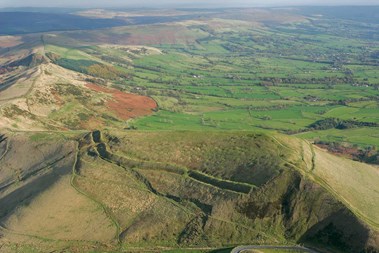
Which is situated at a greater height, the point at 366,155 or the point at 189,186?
the point at 189,186

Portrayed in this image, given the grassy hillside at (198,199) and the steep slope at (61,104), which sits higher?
the grassy hillside at (198,199)

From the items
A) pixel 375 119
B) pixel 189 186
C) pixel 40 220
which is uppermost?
pixel 189 186

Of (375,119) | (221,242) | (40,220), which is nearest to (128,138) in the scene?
(40,220)

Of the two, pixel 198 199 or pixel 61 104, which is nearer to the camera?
pixel 198 199

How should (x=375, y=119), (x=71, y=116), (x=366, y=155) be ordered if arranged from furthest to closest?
(x=375, y=119)
(x=71, y=116)
(x=366, y=155)

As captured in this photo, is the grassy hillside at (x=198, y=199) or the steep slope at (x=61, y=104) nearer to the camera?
the grassy hillside at (x=198, y=199)

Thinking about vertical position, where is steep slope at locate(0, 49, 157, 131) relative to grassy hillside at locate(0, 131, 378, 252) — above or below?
below

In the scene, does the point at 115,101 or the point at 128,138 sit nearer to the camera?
the point at 128,138

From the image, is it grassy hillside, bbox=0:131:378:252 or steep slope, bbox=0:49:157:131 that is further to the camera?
steep slope, bbox=0:49:157:131

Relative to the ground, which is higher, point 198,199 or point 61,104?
point 198,199

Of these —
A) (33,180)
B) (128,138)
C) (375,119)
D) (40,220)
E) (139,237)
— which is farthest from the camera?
(375,119)

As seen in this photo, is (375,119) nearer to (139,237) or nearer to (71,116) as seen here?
(71,116)
